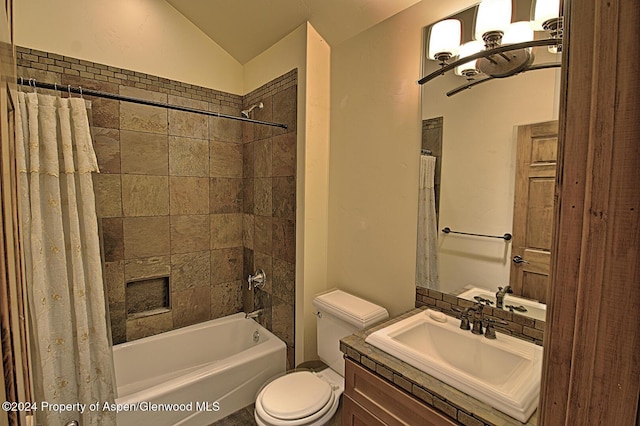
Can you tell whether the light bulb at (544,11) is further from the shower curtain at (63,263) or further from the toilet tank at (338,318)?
the shower curtain at (63,263)

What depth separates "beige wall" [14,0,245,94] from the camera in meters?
1.92

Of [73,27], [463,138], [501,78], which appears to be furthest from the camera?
[73,27]

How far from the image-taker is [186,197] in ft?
8.25

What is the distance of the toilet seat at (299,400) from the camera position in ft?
5.00

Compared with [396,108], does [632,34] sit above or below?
below

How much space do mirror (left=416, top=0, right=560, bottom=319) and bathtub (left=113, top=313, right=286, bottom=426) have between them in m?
1.42

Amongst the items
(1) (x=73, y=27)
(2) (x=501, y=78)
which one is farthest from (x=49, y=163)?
(2) (x=501, y=78)

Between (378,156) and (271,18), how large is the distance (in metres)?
1.25

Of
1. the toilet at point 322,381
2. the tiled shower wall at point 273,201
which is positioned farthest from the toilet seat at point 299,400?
the tiled shower wall at point 273,201

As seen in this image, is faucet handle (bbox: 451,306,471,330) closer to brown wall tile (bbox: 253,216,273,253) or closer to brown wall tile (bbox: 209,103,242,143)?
brown wall tile (bbox: 253,216,273,253)

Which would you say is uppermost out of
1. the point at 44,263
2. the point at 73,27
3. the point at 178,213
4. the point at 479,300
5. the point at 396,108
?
the point at 73,27

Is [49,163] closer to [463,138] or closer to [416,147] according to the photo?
[416,147]

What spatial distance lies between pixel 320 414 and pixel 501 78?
185 centimetres

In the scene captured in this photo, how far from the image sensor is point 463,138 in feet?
5.00
